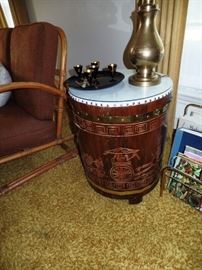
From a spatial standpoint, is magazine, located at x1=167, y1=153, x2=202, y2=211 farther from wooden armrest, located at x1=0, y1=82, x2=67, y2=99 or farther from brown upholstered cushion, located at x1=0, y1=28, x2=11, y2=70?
brown upholstered cushion, located at x1=0, y1=28, x2=11, y2=70

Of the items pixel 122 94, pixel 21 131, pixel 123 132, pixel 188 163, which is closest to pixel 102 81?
pixel 122 94

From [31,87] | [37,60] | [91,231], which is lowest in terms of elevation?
[91,231]

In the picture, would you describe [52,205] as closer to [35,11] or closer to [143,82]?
[143,82]

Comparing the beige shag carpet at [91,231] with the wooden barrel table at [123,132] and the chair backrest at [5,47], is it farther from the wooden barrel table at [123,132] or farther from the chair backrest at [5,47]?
the chair backrest at [5,47]

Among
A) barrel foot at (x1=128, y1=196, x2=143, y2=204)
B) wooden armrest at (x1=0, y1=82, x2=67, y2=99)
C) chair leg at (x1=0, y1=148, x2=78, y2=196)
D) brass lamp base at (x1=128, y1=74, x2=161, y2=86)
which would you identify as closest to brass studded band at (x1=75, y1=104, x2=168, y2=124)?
brass lamp base at (x1=128, y1=74, x2=161, y2=86)

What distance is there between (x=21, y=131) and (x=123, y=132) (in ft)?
1.79

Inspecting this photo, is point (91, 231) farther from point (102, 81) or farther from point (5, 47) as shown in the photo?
point (5, 47)

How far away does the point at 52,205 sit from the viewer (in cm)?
113

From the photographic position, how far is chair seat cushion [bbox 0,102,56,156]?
41.3 inches

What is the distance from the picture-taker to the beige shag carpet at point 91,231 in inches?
33.9

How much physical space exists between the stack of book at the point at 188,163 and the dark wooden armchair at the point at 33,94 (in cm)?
65

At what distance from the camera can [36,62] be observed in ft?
3.45

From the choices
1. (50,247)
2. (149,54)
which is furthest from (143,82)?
(50,247)

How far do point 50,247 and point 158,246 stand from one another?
0.47m
